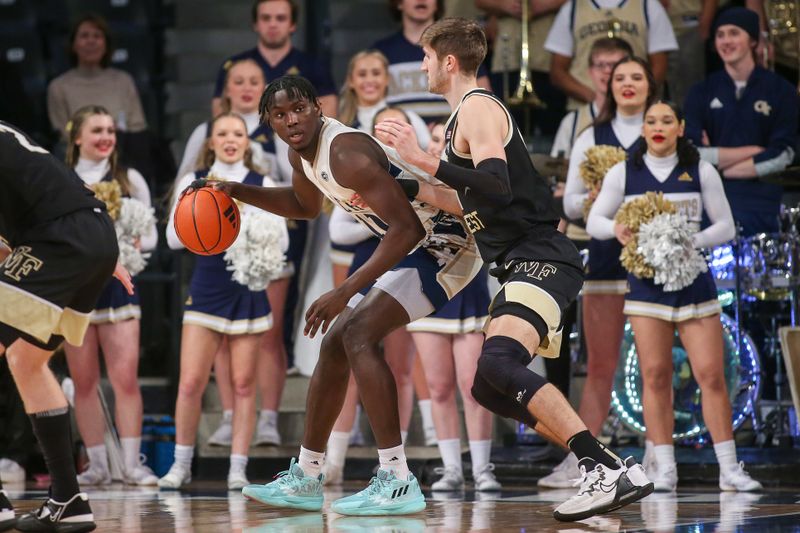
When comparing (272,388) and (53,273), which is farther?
(272,388)

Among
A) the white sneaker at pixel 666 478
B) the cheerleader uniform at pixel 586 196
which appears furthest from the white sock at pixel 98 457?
the white sneaker at pixel 666 478

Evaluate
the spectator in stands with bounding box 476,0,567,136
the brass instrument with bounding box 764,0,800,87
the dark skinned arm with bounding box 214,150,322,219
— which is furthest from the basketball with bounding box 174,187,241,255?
the brass instrument with bounding box 764,0,800,87

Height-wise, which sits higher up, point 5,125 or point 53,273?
point 5,125

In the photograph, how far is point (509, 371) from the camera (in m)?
5.08

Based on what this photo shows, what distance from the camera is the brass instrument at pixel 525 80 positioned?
945 cm

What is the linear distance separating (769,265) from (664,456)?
138 cm

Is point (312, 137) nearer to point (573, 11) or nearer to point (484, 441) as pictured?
point (484, 441)

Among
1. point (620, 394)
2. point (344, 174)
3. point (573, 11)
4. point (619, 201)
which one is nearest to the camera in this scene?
point (344, 174)

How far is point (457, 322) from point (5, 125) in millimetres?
3244

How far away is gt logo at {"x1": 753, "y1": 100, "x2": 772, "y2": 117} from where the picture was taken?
8320 mm

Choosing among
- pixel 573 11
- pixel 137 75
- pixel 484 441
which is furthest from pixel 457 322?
pixel 137 75

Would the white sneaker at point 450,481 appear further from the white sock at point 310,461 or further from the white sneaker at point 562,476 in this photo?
the white sock at point 310,461

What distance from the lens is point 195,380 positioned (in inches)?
304

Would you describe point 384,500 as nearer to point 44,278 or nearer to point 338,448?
point 44,278
